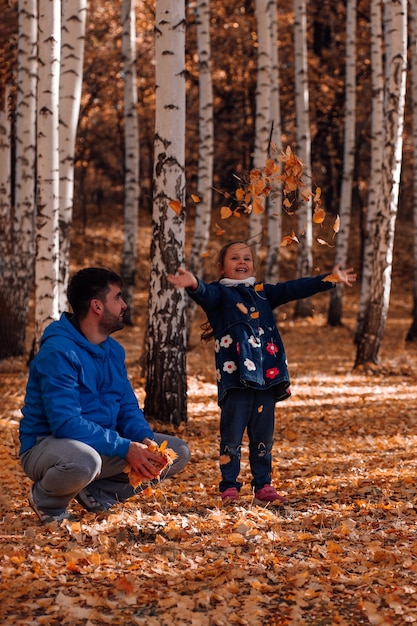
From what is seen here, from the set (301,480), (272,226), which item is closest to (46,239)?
(301,480)

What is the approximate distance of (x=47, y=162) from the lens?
8922 millimetres

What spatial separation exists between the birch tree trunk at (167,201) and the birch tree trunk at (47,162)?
141 centimetres

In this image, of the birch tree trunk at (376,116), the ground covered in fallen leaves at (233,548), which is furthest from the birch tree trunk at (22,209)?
the birch tree trunk at (376,116)

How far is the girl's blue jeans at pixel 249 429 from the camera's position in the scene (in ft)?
18.0

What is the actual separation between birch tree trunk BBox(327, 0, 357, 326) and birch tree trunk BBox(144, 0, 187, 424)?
10669 mm

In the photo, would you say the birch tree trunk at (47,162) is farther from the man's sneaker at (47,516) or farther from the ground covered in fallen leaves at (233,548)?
the man's sneaker at (47,516)

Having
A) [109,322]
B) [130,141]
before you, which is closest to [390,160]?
[130,141]

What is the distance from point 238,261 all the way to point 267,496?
156 cm

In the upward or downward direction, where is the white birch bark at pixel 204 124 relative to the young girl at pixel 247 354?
upward

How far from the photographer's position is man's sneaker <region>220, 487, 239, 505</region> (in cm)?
547

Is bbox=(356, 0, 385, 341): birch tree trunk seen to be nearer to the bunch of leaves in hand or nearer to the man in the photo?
the man

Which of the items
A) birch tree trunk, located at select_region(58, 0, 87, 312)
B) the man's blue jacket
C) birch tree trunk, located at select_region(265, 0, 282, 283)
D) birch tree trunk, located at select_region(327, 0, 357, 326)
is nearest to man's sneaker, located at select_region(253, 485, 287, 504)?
the man's blue jacket

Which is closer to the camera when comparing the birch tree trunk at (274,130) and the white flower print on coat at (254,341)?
the white flower print on coat at (254,341)

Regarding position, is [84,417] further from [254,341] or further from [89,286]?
[254,341]
